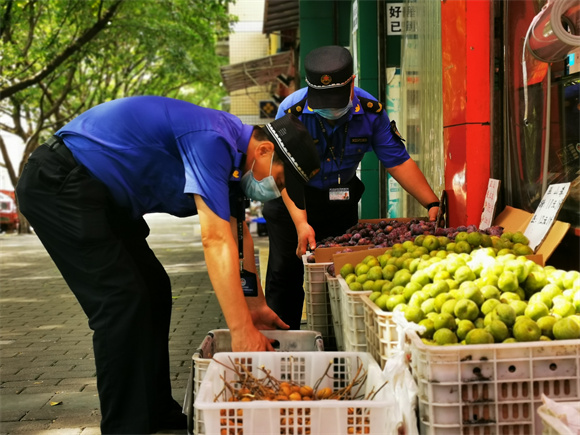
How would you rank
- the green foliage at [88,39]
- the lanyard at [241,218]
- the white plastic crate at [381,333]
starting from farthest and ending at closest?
the green foliage at [88,39]
the lanyard at [241,218]
the white plastic crate at [381,333]

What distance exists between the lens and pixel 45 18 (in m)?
20.7

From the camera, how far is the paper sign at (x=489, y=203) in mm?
5246

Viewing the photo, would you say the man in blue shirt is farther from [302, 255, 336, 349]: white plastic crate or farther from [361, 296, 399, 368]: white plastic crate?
[302, 255, 336, 349]: white plastic crate

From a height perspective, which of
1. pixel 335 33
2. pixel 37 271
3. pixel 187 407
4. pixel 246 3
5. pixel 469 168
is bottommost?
pixel 37 271

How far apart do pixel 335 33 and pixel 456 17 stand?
297 inches

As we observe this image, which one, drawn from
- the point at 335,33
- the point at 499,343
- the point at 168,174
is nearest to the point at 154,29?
the point at 335,33

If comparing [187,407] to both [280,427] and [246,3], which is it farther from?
[246,3]

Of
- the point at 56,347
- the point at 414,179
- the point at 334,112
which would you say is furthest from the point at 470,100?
the point at 56,347

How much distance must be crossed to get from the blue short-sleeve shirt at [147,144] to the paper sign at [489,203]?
2411 mm

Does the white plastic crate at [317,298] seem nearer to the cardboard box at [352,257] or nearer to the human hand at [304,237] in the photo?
the cardboard box at [352,257]

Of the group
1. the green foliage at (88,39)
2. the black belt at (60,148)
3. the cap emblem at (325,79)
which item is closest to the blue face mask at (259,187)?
the black belt at (60,148)

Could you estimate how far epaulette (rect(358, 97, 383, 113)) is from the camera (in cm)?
540

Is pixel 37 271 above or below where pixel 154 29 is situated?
below

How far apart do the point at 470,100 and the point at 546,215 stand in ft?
4.75
